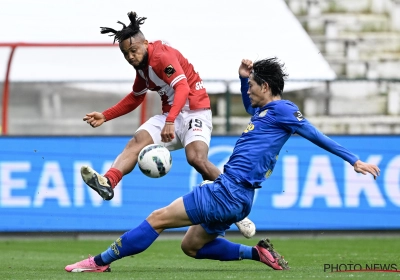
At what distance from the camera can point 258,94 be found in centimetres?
820

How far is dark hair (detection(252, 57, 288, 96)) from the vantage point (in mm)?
8180

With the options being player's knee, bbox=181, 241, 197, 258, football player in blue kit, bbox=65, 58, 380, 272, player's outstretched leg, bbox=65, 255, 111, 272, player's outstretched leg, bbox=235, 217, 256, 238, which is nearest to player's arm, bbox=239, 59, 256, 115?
football player in blue kit, bbox=65, 58, 380, 272

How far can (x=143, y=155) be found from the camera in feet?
29.7

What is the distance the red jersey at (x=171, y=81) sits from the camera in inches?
370

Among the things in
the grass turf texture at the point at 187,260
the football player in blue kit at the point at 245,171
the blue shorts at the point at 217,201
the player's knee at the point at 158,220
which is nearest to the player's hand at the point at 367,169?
the football player in blue kit at the point at 245,171

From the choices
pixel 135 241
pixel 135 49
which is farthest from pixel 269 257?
pixel 135 49

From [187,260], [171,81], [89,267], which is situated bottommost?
[187,260]

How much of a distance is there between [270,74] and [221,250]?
70.1 inches

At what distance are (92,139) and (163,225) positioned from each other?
20.1 ft

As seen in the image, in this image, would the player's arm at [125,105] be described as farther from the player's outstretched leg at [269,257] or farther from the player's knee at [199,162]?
the player's outstretched leg at [269,257]

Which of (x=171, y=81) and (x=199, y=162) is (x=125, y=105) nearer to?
(x=171, y=81)

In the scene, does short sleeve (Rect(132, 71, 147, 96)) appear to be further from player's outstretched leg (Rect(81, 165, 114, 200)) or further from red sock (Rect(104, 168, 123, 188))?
player's outstretched leg (Rect(81, 165, 114, 200))

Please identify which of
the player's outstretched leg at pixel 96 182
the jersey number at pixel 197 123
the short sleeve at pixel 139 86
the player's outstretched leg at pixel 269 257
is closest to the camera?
the player's outstretched leg at pixel 269 257

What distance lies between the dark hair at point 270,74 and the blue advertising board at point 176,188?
19.1 feet
